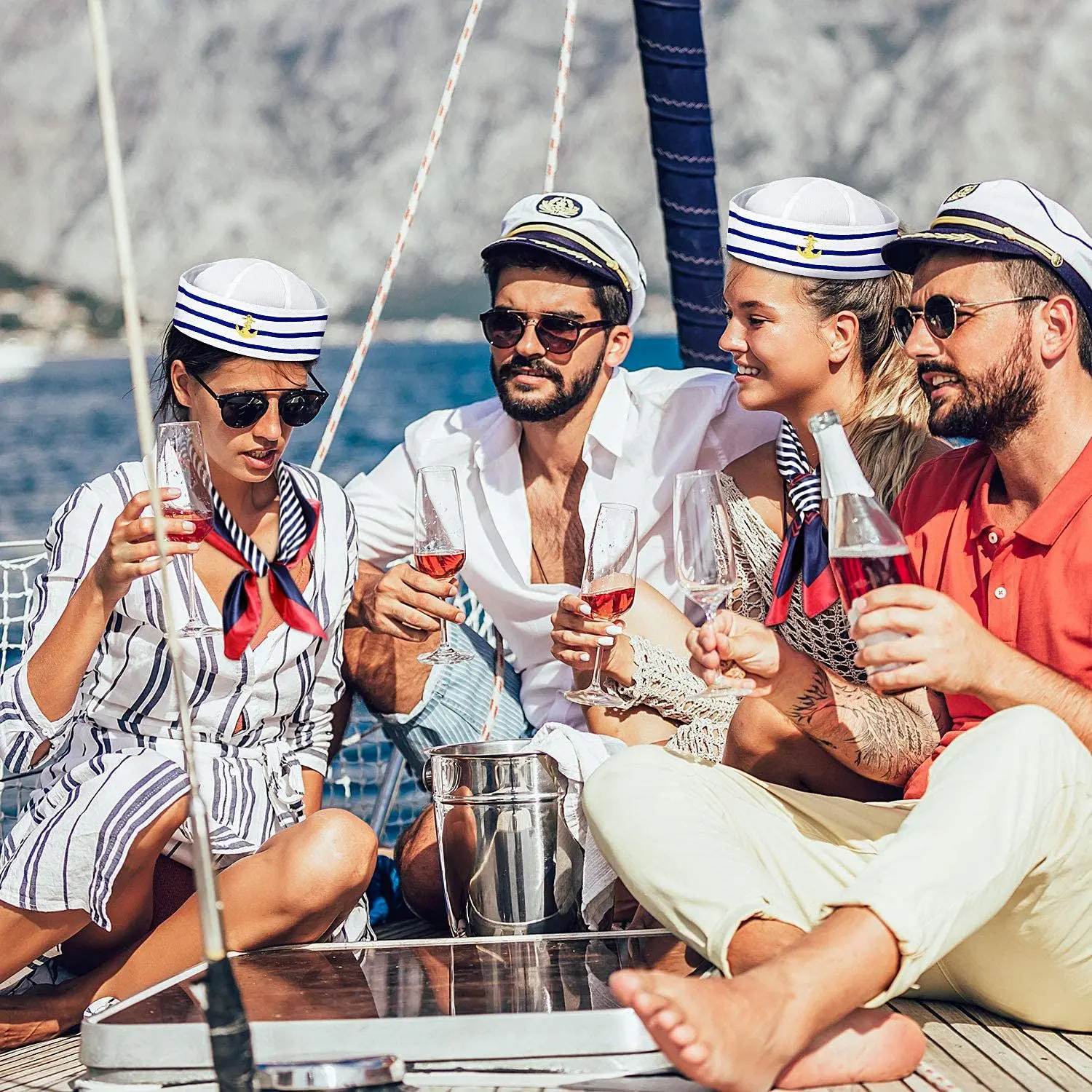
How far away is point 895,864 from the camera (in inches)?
112

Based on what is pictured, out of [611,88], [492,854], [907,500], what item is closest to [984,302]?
[907,500]

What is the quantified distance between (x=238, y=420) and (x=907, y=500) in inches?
64.6

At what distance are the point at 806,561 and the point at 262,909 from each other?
148 centimetres

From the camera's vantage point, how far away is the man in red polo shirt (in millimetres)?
2783

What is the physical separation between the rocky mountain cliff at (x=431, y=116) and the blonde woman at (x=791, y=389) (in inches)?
4188

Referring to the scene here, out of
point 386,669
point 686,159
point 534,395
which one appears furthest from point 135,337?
point 686,159

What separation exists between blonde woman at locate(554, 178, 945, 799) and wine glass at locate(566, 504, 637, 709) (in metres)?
0.33

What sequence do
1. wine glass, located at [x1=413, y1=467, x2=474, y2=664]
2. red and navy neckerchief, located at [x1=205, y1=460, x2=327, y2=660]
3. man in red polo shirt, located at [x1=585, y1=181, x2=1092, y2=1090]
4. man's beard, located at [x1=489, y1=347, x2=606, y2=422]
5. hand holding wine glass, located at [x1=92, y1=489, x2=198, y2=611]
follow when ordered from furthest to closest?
man's beard, located at [x1=489, y1=347, x2=606, y2=422]
wine glass, located at [x1=413, y1=467, x2=474, y2=664]
red and navy neckerchief, located at [x1=205, y1=460, x2=327, y2=660]
hand holding wine glass, located at [x1=92, y1=489, x2=198, y2=611]
man in red polo shirt, located at [x1=585, y1=181, x2=1092, y2=1090]

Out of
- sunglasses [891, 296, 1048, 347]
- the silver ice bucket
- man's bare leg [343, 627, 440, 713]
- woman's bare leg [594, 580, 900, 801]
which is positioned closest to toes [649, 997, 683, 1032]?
woman's bare leg [594, 580, 900, 801]

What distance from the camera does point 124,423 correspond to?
223ft

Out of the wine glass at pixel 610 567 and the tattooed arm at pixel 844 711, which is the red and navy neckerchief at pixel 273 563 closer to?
the wine glass at pixel 610 567

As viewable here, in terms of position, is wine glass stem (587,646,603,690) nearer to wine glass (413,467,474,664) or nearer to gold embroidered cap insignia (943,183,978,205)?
wine glass (413,467,474,664)

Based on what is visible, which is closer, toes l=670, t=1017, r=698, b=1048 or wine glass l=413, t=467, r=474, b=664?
toes l=670, t=1017, r=698, b=1048

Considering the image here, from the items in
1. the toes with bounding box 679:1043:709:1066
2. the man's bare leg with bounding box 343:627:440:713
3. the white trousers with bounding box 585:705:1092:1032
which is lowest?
the toes with bounding box 679:1043:709:1066
